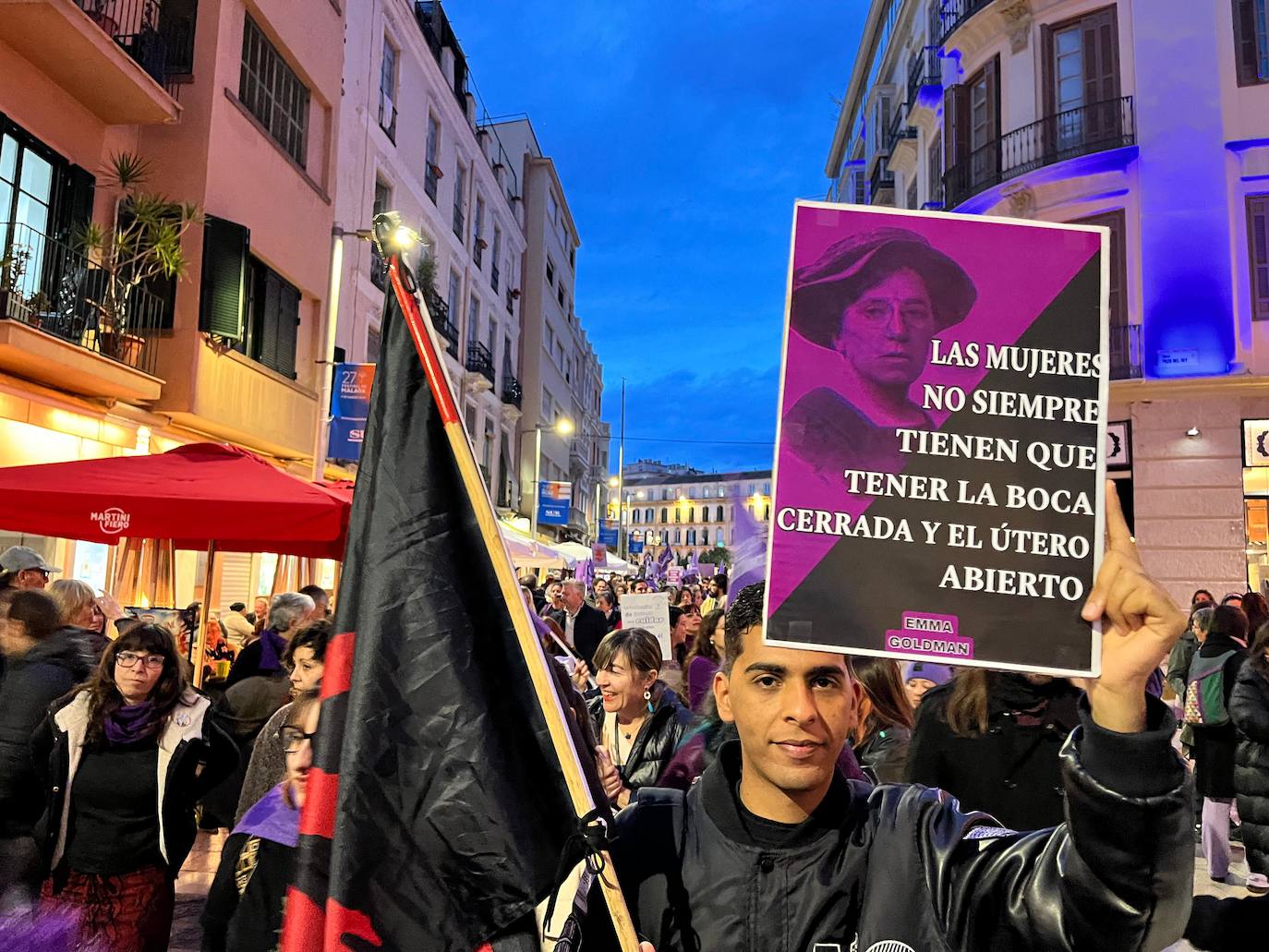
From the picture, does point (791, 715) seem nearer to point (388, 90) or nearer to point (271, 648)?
point (271, 648)

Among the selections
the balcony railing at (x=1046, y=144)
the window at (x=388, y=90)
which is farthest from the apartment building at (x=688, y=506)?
the balcony railing at (x=1046, y=144)

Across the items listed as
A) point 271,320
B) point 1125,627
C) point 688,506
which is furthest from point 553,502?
point 688,506

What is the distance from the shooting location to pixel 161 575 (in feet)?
30.7

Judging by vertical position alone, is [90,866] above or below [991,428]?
below

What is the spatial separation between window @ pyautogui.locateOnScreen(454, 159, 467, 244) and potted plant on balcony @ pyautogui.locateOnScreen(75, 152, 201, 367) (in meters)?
18.0

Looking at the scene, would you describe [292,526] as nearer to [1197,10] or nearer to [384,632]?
[384,632]

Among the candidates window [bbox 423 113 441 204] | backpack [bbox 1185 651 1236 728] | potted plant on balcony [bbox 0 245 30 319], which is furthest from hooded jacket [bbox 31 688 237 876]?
window [bbox 423 113 441 204]

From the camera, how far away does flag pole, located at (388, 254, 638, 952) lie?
1734mm

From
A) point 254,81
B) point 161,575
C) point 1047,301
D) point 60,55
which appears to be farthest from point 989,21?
point 1047,301

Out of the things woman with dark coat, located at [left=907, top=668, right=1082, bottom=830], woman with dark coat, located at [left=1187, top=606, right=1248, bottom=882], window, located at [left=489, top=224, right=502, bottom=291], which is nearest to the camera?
woman with dark coat, located at [left=907, top=668, right=1082, bottom=830]

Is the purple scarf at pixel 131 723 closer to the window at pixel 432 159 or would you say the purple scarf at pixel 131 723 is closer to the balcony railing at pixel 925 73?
the balcony railing at pixel 925 73

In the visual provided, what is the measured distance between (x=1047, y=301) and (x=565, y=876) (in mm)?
1358

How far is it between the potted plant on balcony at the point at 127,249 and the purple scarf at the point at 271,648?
6881mm

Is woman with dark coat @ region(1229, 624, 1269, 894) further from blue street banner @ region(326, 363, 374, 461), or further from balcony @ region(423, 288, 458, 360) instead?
balcony @ region(423, 288, 458, 360)
